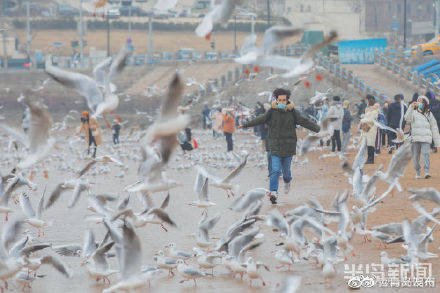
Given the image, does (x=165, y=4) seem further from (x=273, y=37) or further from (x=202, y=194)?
(x=202, y=194)

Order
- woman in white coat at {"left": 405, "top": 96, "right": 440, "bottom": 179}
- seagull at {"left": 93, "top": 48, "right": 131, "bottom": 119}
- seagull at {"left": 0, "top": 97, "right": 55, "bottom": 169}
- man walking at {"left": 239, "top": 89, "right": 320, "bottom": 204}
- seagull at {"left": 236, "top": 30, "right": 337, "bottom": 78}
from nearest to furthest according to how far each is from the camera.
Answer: seagull at {"left": 236, "top": 30, "right": 337, "bottom": 78}
seagull at {"left": 93, "top": 48, "right": 131, "bottom": 119}
seagull at {"left": 0, "top": 97, "right": 55, "bottom": 169}
man walking at {"left": 239, "top": 89, "right": 320, "bottom": 204}
woman in white coat at {"left": 405, "top": 96, "right": 440, "bottom": 179}

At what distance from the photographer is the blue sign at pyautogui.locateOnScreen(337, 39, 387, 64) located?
155ft

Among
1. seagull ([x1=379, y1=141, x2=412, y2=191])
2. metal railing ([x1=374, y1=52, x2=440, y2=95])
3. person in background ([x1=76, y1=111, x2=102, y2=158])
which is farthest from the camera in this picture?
metal railing ([x1=374, y1=52, x2=440, y2=95])

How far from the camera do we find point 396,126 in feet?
64.7

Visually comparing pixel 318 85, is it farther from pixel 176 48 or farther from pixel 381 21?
pixel 381 21

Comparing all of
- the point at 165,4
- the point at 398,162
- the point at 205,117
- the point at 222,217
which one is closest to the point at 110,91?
the point at 165,4

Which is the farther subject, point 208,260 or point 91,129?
point 91,129

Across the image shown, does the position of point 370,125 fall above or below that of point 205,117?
above

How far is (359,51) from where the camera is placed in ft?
156

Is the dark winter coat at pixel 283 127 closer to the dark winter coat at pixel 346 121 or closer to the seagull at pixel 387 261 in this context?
the seagull at pixel 387 261

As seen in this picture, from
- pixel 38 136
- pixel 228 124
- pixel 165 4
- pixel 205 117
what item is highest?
pixel 165 4

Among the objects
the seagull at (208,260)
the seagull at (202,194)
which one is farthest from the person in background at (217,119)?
the seagull at (208,260)

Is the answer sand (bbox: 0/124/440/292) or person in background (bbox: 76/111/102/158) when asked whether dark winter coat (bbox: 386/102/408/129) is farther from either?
person in background (bbox: 76/111/102/158)

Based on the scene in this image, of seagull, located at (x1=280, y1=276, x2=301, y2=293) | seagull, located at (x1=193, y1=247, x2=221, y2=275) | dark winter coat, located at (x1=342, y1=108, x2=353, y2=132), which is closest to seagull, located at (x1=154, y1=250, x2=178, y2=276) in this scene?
seagull, located at (x1=193, y1=247, x2=221, y2=275)
